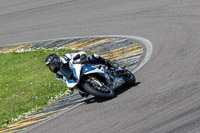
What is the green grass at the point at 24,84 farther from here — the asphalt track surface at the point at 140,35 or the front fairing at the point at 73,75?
the front fairing at the point at 73,75

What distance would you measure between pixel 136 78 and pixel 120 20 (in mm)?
5763

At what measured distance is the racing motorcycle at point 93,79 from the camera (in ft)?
33.4

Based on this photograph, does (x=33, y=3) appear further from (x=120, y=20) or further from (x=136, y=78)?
(x=136, y=78)

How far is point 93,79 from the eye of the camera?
10297mm

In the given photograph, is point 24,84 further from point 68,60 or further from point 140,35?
point 140,35

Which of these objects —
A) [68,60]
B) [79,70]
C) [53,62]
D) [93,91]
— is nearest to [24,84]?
[68,60]

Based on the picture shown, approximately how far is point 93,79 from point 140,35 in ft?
16.8

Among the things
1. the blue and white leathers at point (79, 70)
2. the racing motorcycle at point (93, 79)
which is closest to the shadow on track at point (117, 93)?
the racing motorcycle at point (93, 79)

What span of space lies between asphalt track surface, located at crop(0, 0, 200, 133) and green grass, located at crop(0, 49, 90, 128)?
1582 millimetres

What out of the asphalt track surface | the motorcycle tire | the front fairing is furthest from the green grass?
the motorcycle tire

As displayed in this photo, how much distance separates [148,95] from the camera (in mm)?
9930

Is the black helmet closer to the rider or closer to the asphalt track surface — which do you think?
the rider

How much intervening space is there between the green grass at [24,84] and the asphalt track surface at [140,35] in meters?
1.58

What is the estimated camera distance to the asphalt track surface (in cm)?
883
